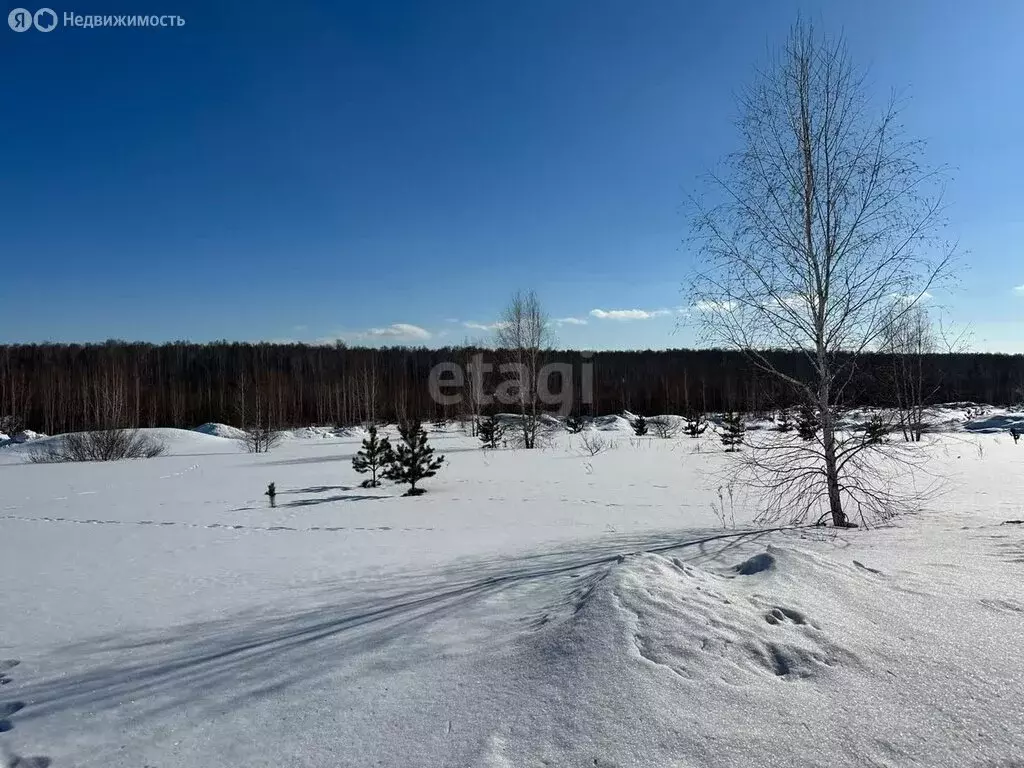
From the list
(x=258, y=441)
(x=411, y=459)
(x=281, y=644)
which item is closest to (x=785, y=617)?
(x=281, y=644)

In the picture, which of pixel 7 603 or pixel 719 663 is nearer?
pixel 719 663

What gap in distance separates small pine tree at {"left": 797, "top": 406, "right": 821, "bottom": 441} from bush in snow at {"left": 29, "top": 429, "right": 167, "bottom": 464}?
27.5 metres

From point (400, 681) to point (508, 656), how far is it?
583mm

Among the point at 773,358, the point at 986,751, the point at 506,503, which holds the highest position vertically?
the point at 773,358

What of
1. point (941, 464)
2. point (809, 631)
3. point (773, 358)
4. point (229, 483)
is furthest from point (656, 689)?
point (941, 464)

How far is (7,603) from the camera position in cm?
556

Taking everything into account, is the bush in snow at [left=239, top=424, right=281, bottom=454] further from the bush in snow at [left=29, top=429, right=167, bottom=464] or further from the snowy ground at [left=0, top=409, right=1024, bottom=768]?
the snowy ground at [left=0, top=409, right=1024, bottom=768]

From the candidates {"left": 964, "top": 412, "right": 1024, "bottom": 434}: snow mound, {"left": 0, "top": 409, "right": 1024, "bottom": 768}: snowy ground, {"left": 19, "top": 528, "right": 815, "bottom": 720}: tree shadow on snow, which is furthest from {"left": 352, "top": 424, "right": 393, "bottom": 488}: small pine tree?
{"left": 964, "top": 412, "right": 1024, "bottom": 434}: snow mound

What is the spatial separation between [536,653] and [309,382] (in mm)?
69134

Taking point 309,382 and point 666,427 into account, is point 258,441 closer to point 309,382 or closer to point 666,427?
point 666,427

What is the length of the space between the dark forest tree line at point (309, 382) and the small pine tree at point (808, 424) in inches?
1106

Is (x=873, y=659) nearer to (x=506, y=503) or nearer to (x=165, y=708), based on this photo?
(x=165, y=708)

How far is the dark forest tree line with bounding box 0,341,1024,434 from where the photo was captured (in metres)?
46.2

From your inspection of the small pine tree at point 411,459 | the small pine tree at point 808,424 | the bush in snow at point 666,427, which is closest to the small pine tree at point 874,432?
the small pine tree at point 808,424
